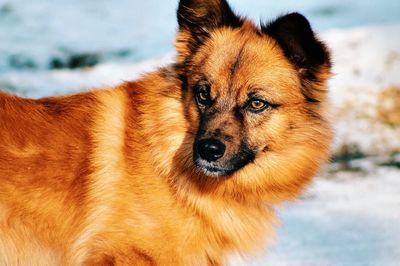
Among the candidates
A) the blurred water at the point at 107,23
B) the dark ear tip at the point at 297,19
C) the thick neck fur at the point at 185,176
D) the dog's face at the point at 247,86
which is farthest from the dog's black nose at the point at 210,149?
the blurred water at the point at 107,23

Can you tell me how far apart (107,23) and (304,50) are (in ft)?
28.5

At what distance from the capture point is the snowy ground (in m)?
5.38

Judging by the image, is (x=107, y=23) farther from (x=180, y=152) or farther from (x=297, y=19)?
(x=297, y=19)

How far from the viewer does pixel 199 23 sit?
434 cm

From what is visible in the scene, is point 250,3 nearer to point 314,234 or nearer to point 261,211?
point 314,234

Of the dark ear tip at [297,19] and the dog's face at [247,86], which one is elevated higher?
the dark ear tip at [297,19]

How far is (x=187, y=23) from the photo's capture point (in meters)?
4.35

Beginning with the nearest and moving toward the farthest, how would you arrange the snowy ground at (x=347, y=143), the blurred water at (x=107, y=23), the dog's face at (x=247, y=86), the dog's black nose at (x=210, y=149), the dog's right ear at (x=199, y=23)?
the dog's black nose at (x=210, y=149), the dog's face at (x=247, y=86), the dog's right ear at (x=199, y=23), the snowy ground at (x=347, y=143), the blurred water at (x=107, y=23)

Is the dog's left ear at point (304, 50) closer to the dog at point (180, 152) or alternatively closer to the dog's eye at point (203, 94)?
the dog at point (180, 152)

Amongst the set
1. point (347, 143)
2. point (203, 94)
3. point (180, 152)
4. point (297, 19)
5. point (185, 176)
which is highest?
point (297, 19)

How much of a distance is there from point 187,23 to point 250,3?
811 cm

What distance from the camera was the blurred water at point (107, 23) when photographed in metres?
10.8

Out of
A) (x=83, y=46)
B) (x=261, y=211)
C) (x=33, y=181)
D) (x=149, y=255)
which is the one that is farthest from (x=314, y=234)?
(x=83, y=46)

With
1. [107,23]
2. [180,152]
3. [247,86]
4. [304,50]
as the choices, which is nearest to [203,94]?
[247,86]
